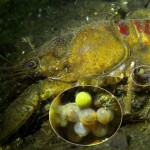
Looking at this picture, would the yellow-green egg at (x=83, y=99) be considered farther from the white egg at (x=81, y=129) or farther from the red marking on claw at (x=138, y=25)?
the red marking on claw at (x=138, y=25)

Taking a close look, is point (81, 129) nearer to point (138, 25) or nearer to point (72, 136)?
point (72, 136)

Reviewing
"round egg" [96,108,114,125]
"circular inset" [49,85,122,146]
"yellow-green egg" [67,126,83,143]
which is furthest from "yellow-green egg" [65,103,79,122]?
"round egg" [96,108,114,125]

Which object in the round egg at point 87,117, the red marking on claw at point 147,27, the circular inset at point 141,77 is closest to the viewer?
the round egg at point 87,117

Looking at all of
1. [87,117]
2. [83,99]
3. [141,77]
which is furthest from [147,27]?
[87,117]

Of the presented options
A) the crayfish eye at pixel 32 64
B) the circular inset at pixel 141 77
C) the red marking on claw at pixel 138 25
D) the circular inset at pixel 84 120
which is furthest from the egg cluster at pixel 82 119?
the red marking on claw at pixel 138 25

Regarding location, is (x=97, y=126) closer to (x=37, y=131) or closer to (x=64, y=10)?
(x=37, y=131)

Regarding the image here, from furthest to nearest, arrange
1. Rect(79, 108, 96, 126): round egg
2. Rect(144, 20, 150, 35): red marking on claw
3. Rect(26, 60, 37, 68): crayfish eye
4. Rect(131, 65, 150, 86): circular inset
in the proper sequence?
Rect(144, 20, 150, 35): red marking on claw < Rect(26, 60, 37, 68): crayfish eye < Rect(131, 65, 150, 86): circular inset < Rect(79, 108, 96, 126): round egg

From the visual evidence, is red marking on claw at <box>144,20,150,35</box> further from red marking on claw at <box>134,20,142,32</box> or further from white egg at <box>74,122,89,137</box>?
white egg at <box>74,122,89,137</box>
